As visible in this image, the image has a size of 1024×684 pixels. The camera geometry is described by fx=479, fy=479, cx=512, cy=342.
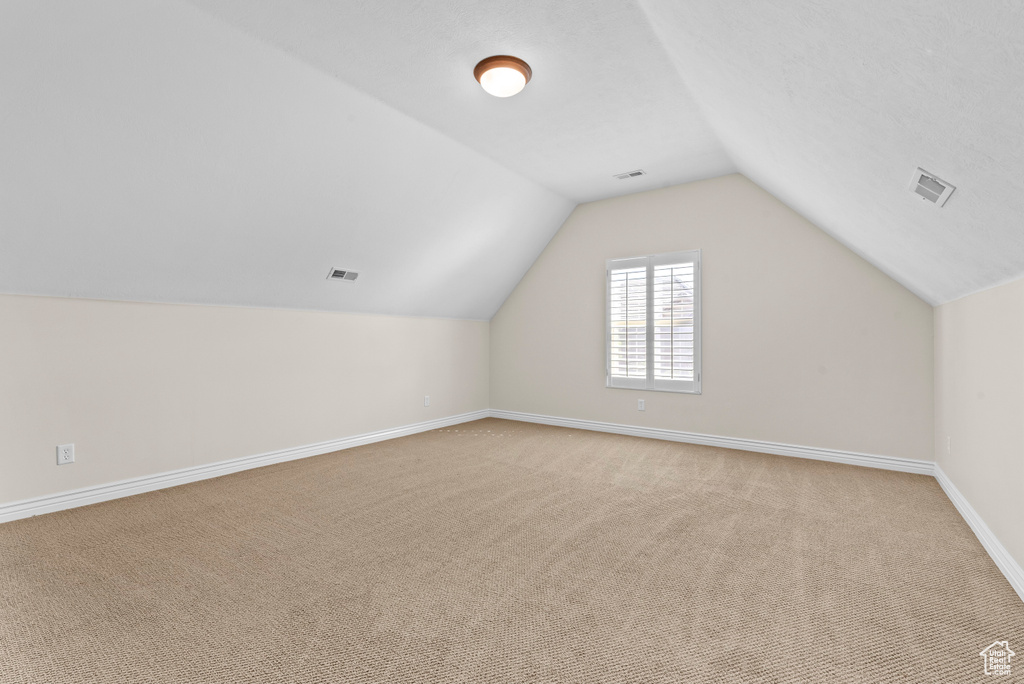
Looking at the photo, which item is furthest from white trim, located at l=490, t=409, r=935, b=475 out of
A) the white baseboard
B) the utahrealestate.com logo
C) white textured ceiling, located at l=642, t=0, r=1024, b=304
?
the utahrealestate.com logo

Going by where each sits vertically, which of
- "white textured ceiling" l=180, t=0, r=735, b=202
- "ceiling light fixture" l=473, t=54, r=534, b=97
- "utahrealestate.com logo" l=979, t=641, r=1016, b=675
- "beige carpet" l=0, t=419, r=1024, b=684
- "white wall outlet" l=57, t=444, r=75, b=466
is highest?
"white textured ceiling" l=180, t=0, r=735, b=202

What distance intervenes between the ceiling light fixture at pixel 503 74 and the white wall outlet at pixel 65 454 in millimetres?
3556

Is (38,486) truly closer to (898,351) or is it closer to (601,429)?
(601,429)

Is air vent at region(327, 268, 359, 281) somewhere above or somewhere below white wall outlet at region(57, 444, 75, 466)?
above

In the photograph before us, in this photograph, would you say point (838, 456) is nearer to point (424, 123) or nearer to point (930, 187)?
point (930, 187)

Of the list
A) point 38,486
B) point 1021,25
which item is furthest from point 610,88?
point 38,486

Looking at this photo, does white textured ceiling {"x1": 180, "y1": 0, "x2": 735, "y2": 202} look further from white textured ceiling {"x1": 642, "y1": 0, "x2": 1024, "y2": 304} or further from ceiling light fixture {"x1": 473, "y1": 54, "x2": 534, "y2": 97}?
white textured ceiling {"x1": 642, "y1": 0, "x2": 1024, "y2": 304}

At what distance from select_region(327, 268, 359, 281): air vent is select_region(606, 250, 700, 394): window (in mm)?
2809

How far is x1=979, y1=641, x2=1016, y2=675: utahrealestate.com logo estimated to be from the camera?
5.25 ft

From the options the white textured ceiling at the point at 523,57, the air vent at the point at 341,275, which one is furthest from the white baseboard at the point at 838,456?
the air vent at the point at 341,275

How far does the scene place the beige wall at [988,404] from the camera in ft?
7.03

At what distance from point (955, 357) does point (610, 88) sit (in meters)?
2.89

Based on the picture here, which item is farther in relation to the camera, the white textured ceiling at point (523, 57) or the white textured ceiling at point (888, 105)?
the white textured ceiling at point (523, 57)

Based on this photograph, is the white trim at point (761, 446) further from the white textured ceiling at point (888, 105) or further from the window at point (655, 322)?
the white textured ceiling at point (888, 105)
